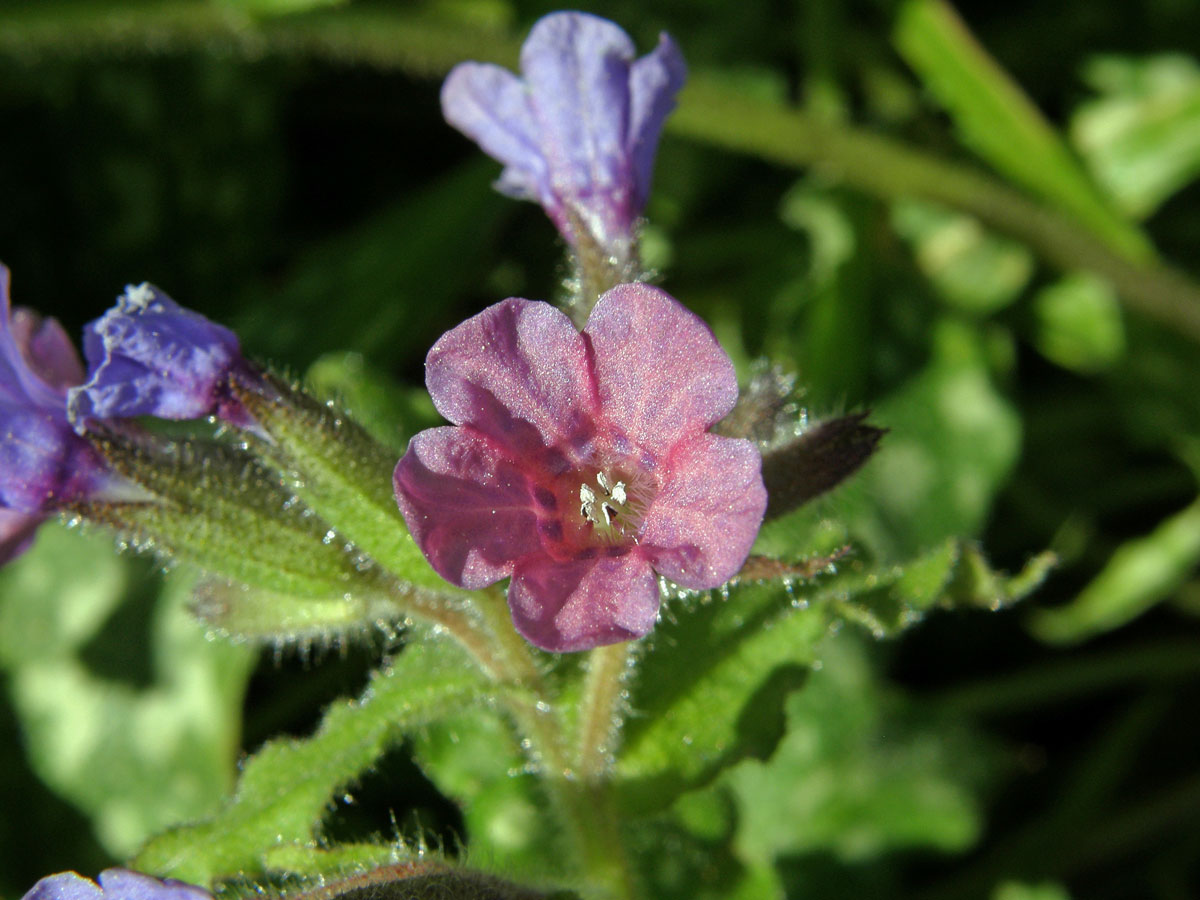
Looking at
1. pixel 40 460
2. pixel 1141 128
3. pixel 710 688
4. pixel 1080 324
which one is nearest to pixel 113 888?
pixel 40 460

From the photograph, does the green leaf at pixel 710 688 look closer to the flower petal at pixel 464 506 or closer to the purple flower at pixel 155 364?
the flower petal at pixel 464 506

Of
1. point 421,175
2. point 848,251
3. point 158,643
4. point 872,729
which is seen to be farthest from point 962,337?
point 158,643

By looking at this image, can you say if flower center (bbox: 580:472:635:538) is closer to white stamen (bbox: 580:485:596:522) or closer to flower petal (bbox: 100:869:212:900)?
white stamen (bbox: 580:485:596:522)

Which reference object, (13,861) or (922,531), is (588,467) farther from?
(13,861)

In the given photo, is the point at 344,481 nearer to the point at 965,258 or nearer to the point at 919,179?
the point at 919,179

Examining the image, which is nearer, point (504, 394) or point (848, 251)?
point (504, 394)

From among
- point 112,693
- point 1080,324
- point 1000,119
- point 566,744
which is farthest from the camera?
point 1080,324
